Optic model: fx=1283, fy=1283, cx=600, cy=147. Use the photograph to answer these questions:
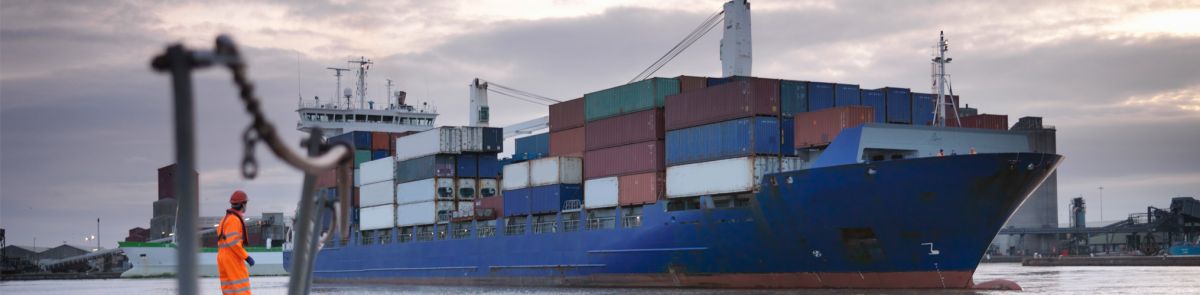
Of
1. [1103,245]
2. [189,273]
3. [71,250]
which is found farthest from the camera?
[71,250]

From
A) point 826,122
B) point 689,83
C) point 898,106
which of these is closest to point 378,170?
point 689,83

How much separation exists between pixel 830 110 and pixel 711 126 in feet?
10.7

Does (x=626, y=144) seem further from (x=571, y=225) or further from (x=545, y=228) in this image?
(x=545, y=228)

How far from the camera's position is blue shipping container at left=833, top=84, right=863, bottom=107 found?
35.6 m

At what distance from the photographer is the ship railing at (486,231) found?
45.7 meters

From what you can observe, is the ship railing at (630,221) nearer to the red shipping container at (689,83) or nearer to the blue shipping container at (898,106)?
the red shipping container at (689,83)

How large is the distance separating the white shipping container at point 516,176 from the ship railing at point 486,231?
7.21 feet

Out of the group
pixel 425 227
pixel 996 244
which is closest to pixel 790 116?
pixel 425 227

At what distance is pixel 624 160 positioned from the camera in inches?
1479

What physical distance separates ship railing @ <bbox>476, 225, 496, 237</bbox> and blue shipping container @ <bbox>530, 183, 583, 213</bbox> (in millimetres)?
3913

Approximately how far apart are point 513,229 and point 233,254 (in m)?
33.6

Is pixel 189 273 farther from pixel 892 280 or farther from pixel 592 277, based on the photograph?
pixel 592 277

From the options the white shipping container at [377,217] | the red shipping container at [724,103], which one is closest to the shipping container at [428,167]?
the white shipping container at [377,217]

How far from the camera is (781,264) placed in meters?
33.1
